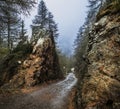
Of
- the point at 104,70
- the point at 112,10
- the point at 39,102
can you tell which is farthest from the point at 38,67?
the point at 104,70

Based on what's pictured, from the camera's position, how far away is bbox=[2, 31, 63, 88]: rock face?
72.3 feet

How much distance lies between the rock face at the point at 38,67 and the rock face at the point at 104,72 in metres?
10.1

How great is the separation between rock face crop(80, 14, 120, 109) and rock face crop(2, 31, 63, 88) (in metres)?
10.1

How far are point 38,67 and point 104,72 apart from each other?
1278cm

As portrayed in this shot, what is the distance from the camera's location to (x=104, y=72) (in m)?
11.9

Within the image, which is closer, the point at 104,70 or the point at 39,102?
the point at 104,70

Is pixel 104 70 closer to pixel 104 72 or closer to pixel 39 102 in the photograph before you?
pixel 104 72

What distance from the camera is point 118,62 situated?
1177 cm

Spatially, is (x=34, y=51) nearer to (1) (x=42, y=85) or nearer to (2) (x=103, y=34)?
(1) (x=42, y=85)

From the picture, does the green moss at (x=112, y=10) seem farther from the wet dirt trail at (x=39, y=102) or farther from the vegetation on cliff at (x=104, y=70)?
the wet dirt trail at (x=39, y=102)

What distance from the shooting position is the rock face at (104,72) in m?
11.3

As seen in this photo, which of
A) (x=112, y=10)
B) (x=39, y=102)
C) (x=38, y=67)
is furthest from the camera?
(x=38, y=67)

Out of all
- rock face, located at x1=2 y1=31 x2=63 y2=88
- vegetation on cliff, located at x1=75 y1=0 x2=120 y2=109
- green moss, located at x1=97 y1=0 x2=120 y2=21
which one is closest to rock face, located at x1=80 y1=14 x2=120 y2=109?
vegetation on cliff, located at x1=75 y1=0 x2=120 y2=109

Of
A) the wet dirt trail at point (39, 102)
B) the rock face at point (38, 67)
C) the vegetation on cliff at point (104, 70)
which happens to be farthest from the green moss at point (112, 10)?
the rock face at point (38, 67)
